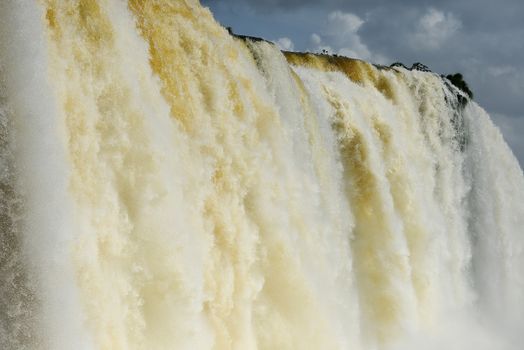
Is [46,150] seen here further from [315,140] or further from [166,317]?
[315,140]

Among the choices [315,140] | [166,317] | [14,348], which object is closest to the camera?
[14,348]

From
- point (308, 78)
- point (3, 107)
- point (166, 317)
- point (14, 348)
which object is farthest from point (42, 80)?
point (308, 78)

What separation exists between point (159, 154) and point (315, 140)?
3.59 metres

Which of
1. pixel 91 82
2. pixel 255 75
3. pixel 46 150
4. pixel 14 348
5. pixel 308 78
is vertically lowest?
pixel 14 348

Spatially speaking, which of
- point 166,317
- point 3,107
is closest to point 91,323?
point 166,317

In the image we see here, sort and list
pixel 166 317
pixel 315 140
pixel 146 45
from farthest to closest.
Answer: pixel 315 140, pixel 146 45, pixel 166 317

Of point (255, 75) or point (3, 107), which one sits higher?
point (255, 75)

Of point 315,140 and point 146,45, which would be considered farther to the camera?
point 315,140

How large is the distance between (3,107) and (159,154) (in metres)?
1.61

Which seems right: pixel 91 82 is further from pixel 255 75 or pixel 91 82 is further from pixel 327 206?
pixel 327 206

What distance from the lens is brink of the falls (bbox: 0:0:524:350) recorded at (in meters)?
4.82

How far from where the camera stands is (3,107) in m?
4.74

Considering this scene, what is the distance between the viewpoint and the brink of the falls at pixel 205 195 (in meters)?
4.82

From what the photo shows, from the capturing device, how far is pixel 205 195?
269 inches
